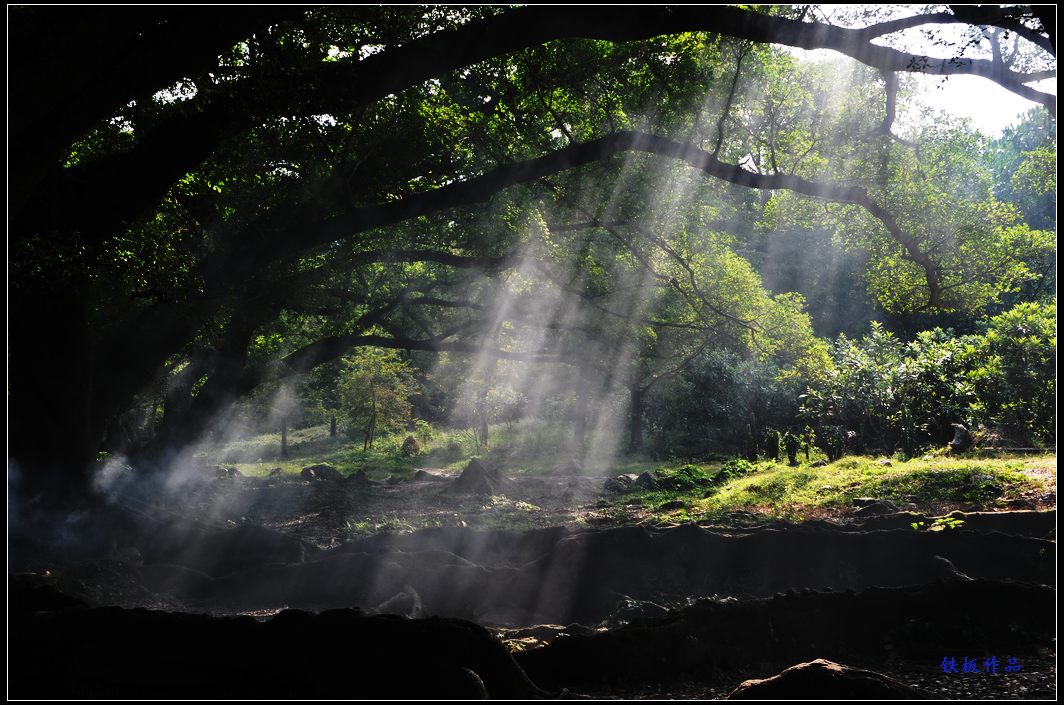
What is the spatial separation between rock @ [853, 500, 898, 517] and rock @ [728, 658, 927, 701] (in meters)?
5.74

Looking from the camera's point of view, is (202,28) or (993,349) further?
(993,349)

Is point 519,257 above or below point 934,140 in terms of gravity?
below

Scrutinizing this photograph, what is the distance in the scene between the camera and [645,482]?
50.3ft

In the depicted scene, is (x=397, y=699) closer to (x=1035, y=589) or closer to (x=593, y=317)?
(x=1035, y=589)

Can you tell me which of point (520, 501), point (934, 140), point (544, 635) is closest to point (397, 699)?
point (544, 635)

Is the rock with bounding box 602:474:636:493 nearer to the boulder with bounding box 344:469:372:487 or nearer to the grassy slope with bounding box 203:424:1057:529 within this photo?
the grassy slope with bounding box 203:424:1057:529

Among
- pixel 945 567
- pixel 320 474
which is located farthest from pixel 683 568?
pixel 320 474

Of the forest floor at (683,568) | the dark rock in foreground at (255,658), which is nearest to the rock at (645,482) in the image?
the forest floor at (683,568)

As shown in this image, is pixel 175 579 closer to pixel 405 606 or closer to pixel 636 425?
pixel 405 606

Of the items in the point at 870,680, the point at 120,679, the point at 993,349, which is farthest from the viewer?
the point at 993,349

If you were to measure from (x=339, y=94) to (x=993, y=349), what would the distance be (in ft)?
44.7

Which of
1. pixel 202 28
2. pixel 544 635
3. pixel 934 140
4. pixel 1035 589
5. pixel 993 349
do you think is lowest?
pixel 544 635

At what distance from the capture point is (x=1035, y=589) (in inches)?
215

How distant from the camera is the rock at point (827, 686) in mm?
3854
